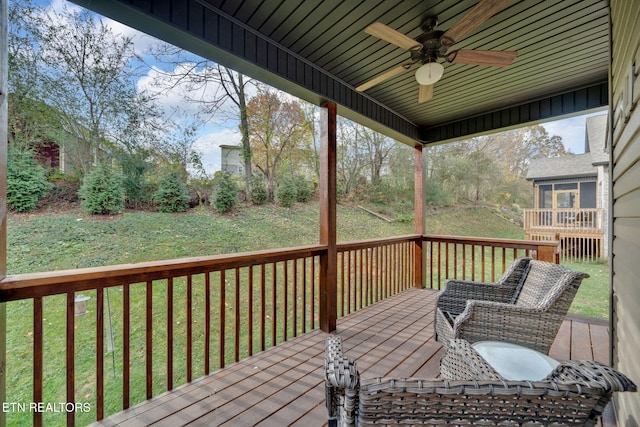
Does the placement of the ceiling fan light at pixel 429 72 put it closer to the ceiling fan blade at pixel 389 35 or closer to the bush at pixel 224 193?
the ceiling fan blade at pixel 389 35

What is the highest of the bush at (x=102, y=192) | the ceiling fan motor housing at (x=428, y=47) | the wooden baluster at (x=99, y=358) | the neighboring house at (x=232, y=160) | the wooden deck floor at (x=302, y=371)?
the ceiling fan motor housing at (x=428, y=47)

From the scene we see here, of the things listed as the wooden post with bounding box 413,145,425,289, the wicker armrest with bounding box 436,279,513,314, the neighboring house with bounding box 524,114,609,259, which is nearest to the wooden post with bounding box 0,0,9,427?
the wicker armrest with bounding box 436,279,513,314

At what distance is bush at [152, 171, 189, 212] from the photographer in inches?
182

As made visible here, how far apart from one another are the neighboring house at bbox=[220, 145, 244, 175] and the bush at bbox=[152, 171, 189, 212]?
40.3 inches

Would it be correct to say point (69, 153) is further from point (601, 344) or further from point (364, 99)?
point (601, 344)

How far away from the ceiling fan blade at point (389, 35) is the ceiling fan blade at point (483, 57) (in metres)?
0.32

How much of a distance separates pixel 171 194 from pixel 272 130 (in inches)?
115

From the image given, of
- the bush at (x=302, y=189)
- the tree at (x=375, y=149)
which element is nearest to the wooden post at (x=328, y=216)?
the bush at (x=302, y=189)

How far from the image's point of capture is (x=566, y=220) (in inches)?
339

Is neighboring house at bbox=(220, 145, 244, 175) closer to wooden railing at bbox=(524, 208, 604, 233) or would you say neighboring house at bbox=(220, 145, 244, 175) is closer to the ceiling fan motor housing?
the ceiling fan motor housing

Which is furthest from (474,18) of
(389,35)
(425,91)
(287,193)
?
(287,193)

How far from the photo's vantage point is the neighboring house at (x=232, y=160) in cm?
570

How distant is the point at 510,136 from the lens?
12984mm

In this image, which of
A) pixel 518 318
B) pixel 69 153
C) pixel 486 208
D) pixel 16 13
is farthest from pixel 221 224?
pixel 486 208
